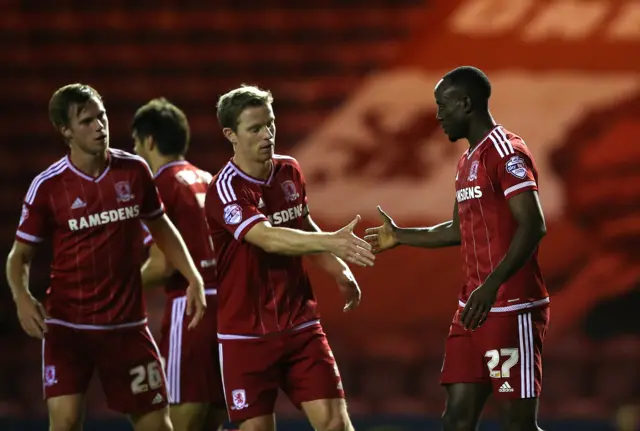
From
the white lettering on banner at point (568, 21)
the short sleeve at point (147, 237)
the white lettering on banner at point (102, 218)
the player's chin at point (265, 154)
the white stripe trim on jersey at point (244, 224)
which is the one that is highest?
the white lettering on banner at point (568, 21)

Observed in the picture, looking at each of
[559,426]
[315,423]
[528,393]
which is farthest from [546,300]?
[559,426]

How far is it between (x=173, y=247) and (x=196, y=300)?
0.27 meters

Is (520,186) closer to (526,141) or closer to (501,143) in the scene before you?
(501,143)

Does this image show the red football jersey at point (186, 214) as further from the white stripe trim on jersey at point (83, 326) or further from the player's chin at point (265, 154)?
the player's chin at point (265, 154)

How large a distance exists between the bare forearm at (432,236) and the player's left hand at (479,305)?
0.60 metres

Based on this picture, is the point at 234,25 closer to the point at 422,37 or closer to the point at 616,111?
the point at 422,37

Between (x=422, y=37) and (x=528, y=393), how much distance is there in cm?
431

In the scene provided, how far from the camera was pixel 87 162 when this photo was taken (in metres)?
5.39

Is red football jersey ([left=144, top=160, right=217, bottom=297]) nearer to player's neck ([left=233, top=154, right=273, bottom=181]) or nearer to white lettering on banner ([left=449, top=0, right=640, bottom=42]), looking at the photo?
player's neck ([left=233, top=154, right=273, bottom=181])

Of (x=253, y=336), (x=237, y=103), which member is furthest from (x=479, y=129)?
(x=253, y=336)

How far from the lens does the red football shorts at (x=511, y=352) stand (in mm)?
4750

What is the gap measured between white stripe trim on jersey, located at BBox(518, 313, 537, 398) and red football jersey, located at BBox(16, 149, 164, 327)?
1.71 metres

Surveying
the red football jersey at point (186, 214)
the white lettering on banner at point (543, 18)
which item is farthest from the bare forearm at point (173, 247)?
the white lettering on banner at point (543, 18)

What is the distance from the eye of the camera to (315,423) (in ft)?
16.1
